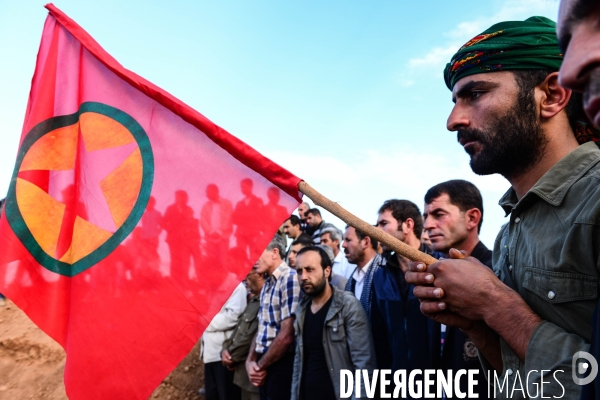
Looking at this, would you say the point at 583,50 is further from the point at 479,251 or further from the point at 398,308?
the point at 398,308

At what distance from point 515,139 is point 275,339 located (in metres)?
4.08

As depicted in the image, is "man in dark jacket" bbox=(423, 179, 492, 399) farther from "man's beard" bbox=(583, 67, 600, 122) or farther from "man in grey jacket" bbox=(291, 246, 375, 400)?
"man's beard" bbox=(583, 67, 600, 122)

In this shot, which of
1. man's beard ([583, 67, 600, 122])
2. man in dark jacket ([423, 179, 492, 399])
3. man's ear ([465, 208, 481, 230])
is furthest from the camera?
man's ear ([465, 208, 481, 230])

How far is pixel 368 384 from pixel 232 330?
2673mm

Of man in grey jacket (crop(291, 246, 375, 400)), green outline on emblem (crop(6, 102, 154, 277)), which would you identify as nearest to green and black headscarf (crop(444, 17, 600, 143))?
green outline on emblem (crop(6, 102, 154, 277))

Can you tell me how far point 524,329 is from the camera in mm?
1500

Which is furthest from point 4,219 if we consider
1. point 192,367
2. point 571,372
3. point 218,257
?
point 192,367

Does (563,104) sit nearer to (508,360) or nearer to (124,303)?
(508,360)

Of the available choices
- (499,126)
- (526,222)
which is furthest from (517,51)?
(526,222)

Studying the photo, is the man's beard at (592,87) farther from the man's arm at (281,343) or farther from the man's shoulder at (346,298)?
the man's arm at (281,343)

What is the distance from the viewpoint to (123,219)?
2824 millimetres

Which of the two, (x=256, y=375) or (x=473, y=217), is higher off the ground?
(x=473, y=217)

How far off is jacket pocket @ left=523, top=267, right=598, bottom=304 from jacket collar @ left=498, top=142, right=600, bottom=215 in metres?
0.25

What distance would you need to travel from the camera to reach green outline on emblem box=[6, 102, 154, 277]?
2805mm
